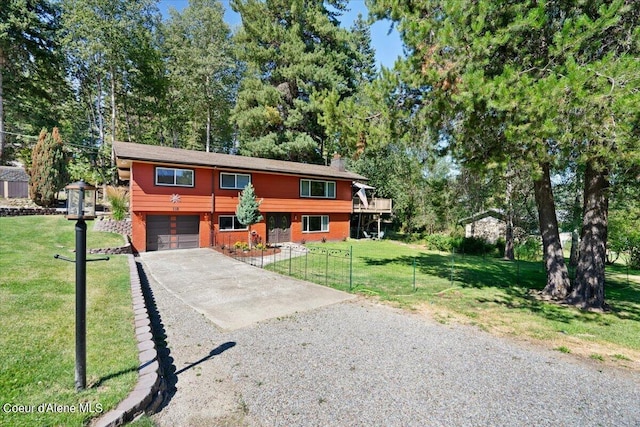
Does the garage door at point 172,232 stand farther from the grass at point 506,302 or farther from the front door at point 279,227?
the grass at point 506,302

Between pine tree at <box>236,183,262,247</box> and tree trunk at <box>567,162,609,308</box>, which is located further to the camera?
pine tree at <box>236,183,262,247</box>

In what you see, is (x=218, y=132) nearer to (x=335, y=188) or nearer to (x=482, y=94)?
(x=335, y=188)

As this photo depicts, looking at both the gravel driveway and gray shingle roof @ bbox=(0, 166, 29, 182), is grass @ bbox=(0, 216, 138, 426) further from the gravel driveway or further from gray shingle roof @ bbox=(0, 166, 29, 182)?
gray shingle roof @ bbox=(0, 166, 29, 182)

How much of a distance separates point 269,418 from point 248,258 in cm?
1114

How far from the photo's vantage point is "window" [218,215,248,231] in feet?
56.3

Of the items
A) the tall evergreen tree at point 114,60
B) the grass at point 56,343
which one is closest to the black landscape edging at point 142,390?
the grass at point 56,343

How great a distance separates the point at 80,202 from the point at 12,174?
28.3 meters

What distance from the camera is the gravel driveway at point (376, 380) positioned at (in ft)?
10.6

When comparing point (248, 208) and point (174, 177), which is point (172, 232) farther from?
point (248, 208)

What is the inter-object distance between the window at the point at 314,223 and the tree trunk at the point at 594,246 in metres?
15.0

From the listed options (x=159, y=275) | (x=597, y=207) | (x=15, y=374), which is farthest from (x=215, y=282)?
(x=597, y=207)

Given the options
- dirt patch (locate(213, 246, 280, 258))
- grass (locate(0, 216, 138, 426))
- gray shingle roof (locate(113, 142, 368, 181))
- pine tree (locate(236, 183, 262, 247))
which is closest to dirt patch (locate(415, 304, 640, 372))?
grass (locate(0, 216, 138, 426))

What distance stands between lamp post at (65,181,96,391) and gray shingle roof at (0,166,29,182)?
90.5 ft

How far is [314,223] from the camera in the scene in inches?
840
